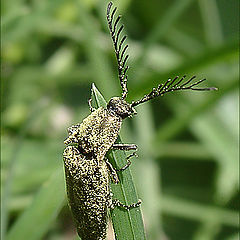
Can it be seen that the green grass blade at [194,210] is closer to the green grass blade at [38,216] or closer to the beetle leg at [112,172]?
the beetle leg at [112,172]

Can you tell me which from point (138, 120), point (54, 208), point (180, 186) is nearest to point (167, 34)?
point (138, 120)

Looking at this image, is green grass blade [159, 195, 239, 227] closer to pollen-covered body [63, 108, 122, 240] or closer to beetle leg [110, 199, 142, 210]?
pollen-covered body [63, 108, 122, 240]

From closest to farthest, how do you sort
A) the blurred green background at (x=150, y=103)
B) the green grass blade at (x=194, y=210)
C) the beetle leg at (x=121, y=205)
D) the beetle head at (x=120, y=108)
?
the beetle leg at (x=121, y=205) < the beetle head at (x=120, y=108) < the blurred green background at (x=150, y=103) < the green grass blade at (x=194, y=210)

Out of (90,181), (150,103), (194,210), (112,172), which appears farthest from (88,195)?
(150,103)

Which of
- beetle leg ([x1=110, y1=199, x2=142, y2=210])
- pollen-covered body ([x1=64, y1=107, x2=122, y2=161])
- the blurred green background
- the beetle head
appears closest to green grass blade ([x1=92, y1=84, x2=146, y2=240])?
beetle leg ([x1=110, y1=199, x2=142, y2=210])

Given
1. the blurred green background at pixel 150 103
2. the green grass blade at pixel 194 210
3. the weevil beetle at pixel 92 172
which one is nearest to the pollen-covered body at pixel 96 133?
the weevil beetle at pixel 92 172

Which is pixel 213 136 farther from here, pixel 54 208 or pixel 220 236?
pixel 54 208
